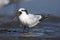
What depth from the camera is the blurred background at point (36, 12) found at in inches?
336

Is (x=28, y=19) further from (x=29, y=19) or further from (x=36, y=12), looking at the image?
(x=36, y=12)

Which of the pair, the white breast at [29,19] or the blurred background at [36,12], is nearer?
the blurred background at [36,12]

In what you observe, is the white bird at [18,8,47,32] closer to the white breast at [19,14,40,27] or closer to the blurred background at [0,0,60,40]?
the white breast at [19,14,40,27]

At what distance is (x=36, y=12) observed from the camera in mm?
11711

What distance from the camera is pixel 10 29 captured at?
8992 mm

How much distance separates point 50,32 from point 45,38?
80 centimetres

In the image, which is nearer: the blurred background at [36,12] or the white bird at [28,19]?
the blurred background at [36,12]

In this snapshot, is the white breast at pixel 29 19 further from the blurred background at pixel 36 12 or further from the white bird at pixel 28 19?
A: the blurred background at pixel 36 12

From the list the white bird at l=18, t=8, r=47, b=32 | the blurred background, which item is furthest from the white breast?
the blurred background

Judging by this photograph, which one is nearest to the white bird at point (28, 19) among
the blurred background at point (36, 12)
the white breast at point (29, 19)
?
the white breast at point (29, 19)

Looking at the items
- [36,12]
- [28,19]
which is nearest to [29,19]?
[28,19]

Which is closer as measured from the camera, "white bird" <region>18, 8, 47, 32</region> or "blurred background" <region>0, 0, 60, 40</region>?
"blurred background" <region>0, 0, 60, 40</region>

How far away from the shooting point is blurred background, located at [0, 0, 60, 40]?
855 centimetres

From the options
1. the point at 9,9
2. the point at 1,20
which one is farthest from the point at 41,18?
the point at 9,9
